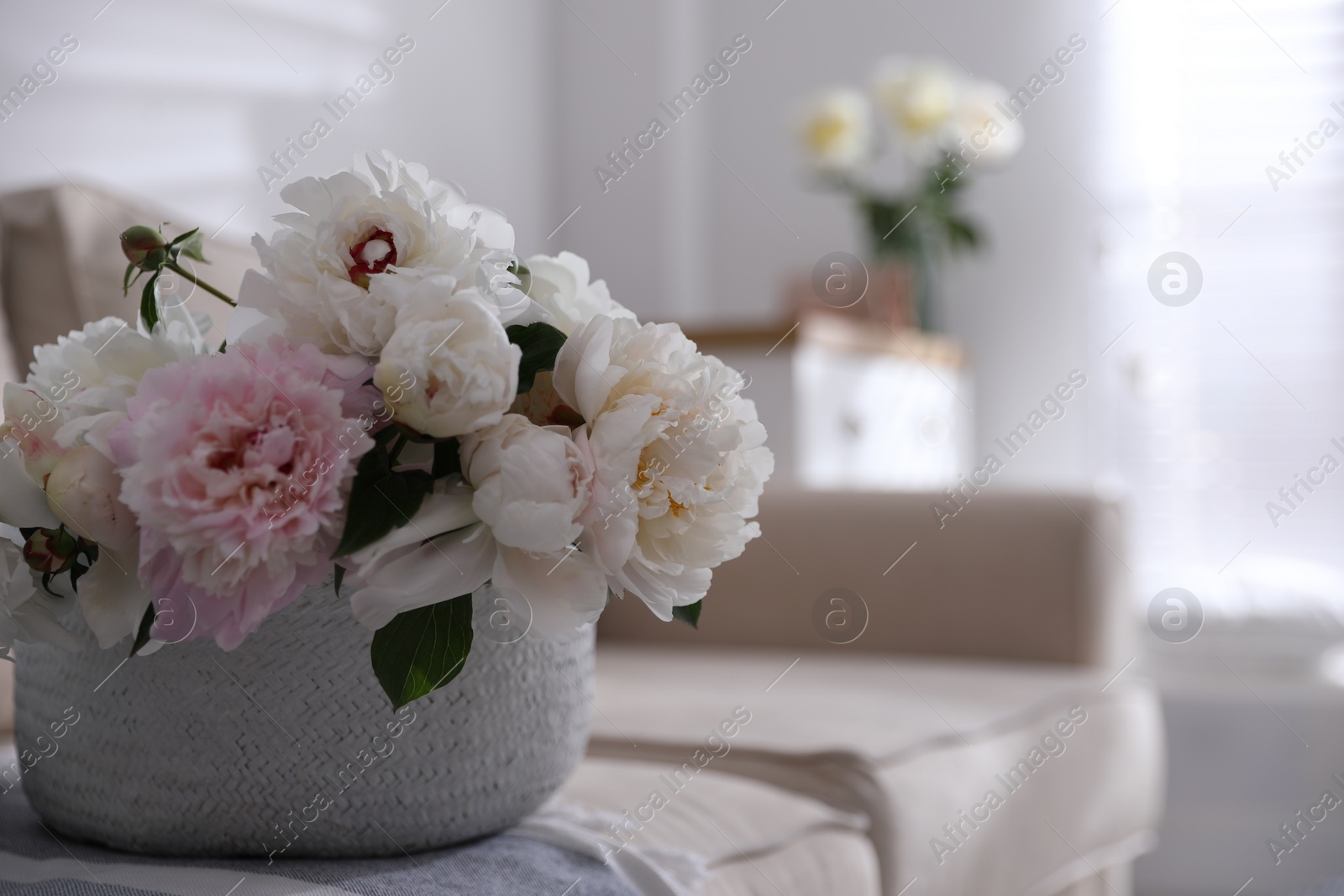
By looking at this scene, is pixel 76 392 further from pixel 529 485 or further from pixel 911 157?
pixel 911 157

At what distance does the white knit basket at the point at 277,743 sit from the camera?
0.51m

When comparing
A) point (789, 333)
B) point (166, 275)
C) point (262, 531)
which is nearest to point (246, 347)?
point (262, 531)

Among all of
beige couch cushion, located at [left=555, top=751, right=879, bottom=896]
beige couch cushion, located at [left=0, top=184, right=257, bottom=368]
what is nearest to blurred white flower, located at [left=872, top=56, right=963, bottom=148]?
beige couch cushion, located at [left=0, top=184, right=257, bottom=368]

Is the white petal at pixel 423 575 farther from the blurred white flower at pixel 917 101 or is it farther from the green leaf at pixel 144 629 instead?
the blurred white flower at pixel 917 101

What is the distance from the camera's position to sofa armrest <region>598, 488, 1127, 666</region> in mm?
1306

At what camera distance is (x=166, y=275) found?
3.27 feet

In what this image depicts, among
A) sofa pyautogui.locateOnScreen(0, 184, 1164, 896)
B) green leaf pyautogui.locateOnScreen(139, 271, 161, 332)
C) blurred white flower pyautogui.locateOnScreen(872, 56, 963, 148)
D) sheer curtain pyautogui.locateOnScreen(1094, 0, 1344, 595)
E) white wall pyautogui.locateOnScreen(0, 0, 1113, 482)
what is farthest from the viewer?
sheer curtain pyautogui.locateOnScreen(1094, 0, 1344, 595)

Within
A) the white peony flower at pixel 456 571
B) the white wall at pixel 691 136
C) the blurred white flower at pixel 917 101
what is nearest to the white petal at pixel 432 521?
the white peony flower at pixel 456 571

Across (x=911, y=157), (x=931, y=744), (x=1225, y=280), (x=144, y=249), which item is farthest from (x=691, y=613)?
(x=1225, y=280)

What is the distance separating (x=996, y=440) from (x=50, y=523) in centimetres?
250

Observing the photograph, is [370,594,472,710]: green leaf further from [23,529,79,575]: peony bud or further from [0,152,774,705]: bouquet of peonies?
[23,529,79,575]: peony bud

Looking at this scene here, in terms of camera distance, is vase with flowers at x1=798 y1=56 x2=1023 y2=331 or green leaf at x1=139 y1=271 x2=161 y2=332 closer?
green leaf at x1=139 y1=271 x2=161 y2=332

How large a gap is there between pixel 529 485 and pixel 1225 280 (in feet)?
7.93

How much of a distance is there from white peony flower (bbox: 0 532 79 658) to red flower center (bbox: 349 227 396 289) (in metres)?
0.18
